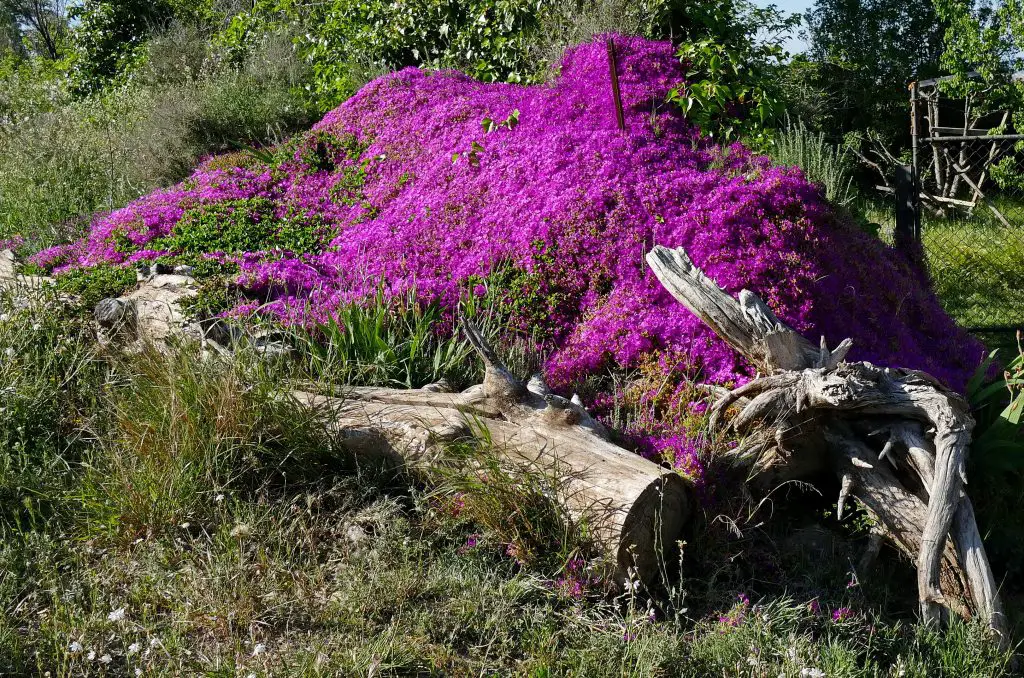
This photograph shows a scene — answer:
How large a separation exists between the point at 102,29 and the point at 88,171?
10918 millimetres

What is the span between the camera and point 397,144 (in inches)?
297

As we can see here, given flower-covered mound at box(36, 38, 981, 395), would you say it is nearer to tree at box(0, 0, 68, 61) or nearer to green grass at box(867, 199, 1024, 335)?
green grass at box(867, 199, 1024, 335)

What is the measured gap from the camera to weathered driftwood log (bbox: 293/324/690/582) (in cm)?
369

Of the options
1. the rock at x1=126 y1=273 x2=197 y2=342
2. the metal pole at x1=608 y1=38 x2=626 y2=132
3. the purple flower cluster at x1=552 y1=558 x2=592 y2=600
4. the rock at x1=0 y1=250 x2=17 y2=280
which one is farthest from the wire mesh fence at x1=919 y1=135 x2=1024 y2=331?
the rock at x1=0 y1=250 x2=17 y2=280

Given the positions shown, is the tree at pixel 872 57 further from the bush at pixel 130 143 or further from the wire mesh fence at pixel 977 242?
the bush at pixel 130 143

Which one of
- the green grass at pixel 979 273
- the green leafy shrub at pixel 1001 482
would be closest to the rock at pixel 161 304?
the green leafy shrub at pixel 1001 482

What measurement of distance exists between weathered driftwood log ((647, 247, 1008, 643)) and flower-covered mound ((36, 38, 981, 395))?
19.3 inches

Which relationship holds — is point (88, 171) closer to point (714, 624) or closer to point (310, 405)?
point (310, 405)

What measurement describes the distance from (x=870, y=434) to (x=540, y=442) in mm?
1618

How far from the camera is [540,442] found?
4074mm

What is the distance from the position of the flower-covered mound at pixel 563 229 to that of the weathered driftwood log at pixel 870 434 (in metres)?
0.49

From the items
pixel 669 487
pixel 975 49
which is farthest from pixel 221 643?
pixel 975 49

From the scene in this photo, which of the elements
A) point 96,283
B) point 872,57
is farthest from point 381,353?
point 872,57

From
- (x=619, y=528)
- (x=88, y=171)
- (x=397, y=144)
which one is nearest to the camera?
(x=619, y=528)
